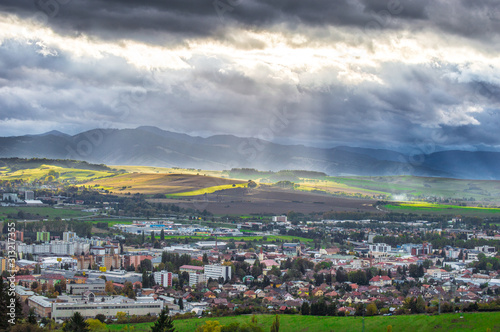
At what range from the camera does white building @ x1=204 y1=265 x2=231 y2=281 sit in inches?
1752

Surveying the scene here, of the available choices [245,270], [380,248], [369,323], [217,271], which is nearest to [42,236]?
[217,271]

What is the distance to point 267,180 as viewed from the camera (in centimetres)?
13162

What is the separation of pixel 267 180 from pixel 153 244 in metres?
73.4

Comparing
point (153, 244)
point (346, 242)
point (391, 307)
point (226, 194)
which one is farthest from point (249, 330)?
point (226, 194)

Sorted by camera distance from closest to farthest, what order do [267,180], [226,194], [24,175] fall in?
[226,194] → [24,175] → [267,180]

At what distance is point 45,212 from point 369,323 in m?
55.2

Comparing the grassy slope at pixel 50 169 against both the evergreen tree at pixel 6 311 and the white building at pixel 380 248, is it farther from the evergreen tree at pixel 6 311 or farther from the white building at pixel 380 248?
the evergreen tree at pixel 6 311

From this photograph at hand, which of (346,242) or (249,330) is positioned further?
(346,242)

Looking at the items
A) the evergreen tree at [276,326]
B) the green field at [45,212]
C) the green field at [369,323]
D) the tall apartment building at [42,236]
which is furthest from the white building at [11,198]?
the evergreen tree at [276,326]

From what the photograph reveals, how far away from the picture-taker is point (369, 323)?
96.7 ft

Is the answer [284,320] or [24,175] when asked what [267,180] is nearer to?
[24,175]

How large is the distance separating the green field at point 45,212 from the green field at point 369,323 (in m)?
47.0

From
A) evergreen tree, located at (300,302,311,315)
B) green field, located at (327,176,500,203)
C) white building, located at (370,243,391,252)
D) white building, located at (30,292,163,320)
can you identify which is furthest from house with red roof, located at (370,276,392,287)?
green field, located at (327,176,500,203)

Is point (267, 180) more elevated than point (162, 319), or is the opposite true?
point (267, 180)
